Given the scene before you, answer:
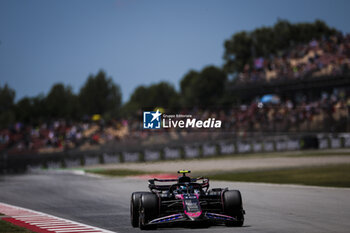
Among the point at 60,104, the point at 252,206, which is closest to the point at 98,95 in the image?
the point at 60,104

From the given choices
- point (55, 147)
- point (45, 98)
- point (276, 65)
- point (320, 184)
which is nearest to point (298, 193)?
point (320, 184)

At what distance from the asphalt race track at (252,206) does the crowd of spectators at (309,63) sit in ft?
105

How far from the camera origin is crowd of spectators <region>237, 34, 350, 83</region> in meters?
51.4

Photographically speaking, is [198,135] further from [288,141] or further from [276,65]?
[276,65]

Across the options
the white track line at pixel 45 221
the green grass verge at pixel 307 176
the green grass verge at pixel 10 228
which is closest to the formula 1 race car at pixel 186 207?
the white track line at pixel 45 221

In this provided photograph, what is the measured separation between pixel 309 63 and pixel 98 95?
64055 mm

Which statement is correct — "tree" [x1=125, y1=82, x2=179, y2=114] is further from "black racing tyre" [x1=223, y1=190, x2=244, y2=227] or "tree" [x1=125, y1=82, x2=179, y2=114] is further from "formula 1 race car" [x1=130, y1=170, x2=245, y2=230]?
"black racing tyre" [x1=223, y1=190, x2=244, y2=227]

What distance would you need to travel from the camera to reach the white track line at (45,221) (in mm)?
11480

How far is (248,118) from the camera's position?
4381 centimetres

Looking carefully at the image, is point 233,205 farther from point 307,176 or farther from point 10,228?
point 307,176

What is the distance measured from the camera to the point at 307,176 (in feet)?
81.6

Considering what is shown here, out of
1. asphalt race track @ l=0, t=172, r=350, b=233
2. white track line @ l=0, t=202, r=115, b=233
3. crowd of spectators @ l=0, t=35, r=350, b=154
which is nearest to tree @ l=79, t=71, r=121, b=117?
crowd of spectators @ l=0, t=35, r=350, b=154

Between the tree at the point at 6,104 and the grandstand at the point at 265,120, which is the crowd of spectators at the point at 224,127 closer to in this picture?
the grandstand at the point at 265,120

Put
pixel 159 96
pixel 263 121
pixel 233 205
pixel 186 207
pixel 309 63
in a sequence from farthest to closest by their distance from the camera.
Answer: pixel 159 96 < pixel 309 63 < pixel 263 121 < pixel 233 205 < pixel 186 207
